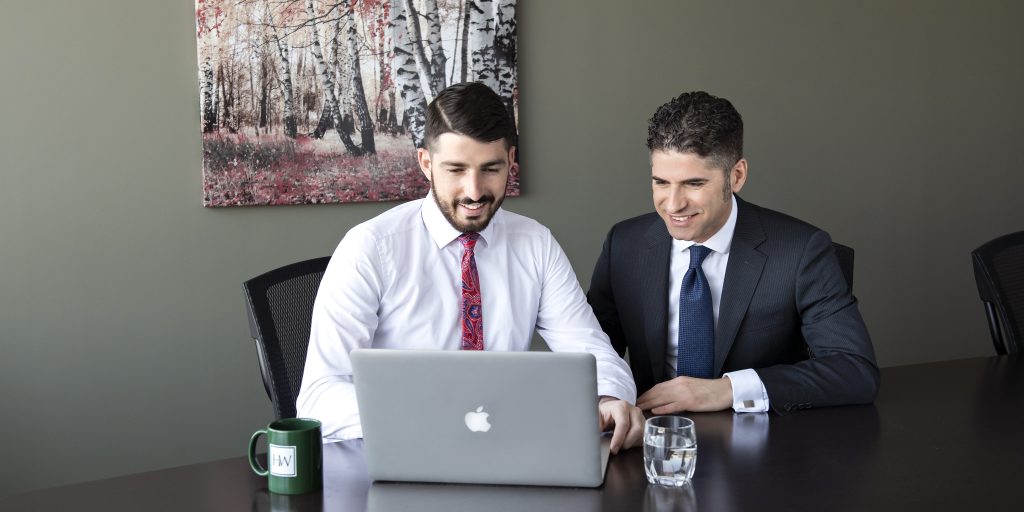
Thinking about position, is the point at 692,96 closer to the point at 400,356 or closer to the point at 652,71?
the point at 400,356

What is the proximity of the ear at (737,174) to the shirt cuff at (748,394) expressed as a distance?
55 cm

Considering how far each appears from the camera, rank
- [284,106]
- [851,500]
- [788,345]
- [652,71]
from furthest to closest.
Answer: [652,71]
[284,106]
[788,345]
[851,500]

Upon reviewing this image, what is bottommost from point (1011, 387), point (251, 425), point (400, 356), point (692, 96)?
point (251, 425)

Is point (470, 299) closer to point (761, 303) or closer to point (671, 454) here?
point (761, 303)

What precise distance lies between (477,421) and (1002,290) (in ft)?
5.90

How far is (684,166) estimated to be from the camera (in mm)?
2268

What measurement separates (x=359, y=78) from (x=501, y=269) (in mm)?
1253

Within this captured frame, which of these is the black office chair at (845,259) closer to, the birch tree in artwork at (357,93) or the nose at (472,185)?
the nose at (472,185)

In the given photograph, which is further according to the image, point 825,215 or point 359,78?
point 825,215

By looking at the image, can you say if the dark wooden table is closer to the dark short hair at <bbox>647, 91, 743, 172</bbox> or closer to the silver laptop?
the silver laptop

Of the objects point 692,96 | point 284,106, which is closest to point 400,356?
point 692,96

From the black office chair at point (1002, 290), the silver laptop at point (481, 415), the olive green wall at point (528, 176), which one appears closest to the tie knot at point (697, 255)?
the black office chair at point (1002, 290)

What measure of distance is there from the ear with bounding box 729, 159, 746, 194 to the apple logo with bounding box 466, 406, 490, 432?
1131mm

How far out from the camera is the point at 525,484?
147 centimetres
